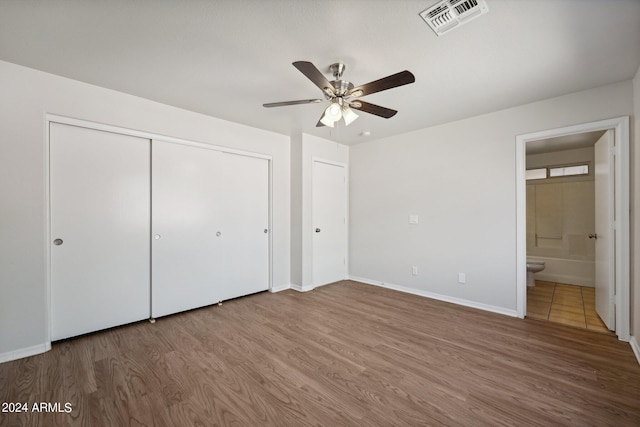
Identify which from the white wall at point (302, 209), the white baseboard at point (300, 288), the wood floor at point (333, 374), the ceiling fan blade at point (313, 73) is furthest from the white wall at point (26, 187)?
the white baseboard at point (300, 288)

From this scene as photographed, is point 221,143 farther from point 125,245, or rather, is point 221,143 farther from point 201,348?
point 201,348

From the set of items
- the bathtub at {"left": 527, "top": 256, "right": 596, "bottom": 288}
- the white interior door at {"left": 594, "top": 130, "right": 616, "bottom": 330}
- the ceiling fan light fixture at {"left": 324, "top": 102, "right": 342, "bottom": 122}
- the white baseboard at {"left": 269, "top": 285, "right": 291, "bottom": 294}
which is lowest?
the white baseboard at {"left": 269, "top": 285, "right": 291, "bottom": 294}

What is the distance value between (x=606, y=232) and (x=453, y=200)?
58.3 inches

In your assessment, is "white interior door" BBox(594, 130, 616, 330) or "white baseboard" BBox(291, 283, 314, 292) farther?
"white baseboard" BBox(291, 283, 314, 292)

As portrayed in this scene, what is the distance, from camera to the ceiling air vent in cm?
153

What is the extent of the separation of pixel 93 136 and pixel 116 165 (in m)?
0.32

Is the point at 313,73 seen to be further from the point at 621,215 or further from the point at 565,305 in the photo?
the point at 565,305

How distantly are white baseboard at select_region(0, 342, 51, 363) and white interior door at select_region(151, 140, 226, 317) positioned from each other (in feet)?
2.79

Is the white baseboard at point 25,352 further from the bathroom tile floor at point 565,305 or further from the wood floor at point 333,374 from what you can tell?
the bathroom tile floor at point 565,305

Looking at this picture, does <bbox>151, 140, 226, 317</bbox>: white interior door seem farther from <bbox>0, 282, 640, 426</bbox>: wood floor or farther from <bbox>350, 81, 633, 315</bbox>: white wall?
<bbox>350, 81, 633, 315</bbox>: white wall

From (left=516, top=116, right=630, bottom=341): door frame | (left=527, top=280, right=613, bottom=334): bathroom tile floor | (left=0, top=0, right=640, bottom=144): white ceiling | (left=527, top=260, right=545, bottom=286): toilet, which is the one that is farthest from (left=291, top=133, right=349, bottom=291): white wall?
(left=527, top=260, right=545, bottom=286): toilet

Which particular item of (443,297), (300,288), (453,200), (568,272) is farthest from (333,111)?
(568,272)

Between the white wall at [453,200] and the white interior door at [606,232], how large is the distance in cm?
50

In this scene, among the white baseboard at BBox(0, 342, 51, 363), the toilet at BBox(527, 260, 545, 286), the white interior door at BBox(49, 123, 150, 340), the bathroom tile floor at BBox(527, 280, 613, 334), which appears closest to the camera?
the white baseboard at BBox(0, 342, 51, 363)
